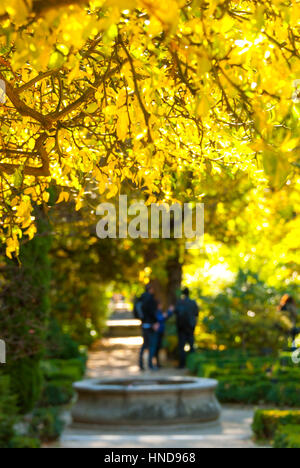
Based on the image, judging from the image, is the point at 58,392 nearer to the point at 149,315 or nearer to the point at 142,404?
the point at 142,404

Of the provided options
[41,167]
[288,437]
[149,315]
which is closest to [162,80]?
[41,167]

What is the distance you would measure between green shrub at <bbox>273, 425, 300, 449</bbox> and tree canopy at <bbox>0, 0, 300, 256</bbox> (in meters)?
3.50

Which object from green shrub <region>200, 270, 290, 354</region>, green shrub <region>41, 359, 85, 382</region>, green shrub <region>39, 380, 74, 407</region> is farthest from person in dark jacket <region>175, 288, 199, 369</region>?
green shrub <region>39, 380, 74, 407</region>

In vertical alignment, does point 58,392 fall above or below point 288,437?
below

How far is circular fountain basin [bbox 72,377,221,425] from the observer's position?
38.4 ft

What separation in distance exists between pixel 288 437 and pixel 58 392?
259 inches

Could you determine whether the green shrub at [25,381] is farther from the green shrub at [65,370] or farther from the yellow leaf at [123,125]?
the yellow leaf at [123,125]

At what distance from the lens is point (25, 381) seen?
10047mm

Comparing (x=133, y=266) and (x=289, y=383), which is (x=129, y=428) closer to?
(x=289, y=383)

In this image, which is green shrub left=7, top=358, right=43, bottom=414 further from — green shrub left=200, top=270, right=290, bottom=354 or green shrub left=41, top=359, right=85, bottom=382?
green shrub left=200, top=270, right=290, bottom=354

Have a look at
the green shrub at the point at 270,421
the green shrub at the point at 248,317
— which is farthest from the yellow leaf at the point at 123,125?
the green shrub at the point at 248,317

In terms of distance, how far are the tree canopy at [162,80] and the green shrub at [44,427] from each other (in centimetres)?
511

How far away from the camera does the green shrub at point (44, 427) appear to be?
10492mm

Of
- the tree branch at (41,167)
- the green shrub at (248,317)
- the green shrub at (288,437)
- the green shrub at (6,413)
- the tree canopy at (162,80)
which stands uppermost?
the tree canopy at (162,80)
